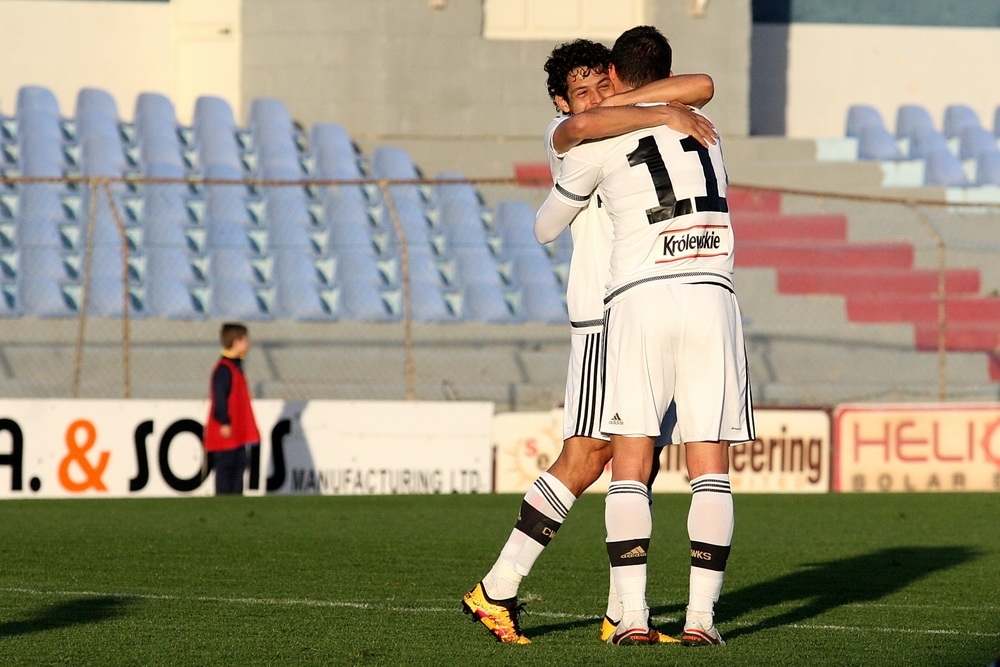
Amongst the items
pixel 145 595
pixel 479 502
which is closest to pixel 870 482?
pixel 479 502

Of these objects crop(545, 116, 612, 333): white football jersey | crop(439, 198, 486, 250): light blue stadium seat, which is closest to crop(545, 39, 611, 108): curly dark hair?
crop(545, 116, 612, 333): white football jersey

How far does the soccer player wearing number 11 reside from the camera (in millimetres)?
4820

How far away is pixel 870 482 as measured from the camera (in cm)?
1329

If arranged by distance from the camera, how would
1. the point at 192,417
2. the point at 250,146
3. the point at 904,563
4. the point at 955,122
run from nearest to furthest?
the point at 904,563 → the point at 192,417 → the point at 250,146 → the point at 955,122

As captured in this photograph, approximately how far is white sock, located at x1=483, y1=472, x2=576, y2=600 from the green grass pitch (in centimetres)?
20

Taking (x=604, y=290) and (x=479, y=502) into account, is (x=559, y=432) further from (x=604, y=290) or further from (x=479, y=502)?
(x=604, y=290)

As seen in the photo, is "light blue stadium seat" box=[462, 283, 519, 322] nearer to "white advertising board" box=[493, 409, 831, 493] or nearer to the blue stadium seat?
the blue stadium seat

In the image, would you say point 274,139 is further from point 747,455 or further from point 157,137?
point 747,455

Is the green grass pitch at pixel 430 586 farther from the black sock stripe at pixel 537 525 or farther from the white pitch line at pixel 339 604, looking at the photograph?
the black sock stripe at pixel 537 525

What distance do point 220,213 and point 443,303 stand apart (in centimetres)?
269

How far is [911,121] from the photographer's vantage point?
21.4m

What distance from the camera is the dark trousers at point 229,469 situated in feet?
38.7

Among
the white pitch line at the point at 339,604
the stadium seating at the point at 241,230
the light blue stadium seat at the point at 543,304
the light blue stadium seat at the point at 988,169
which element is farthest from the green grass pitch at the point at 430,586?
the light blue stadium seat at the point at 988,169

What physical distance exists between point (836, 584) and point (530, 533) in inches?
84.9
